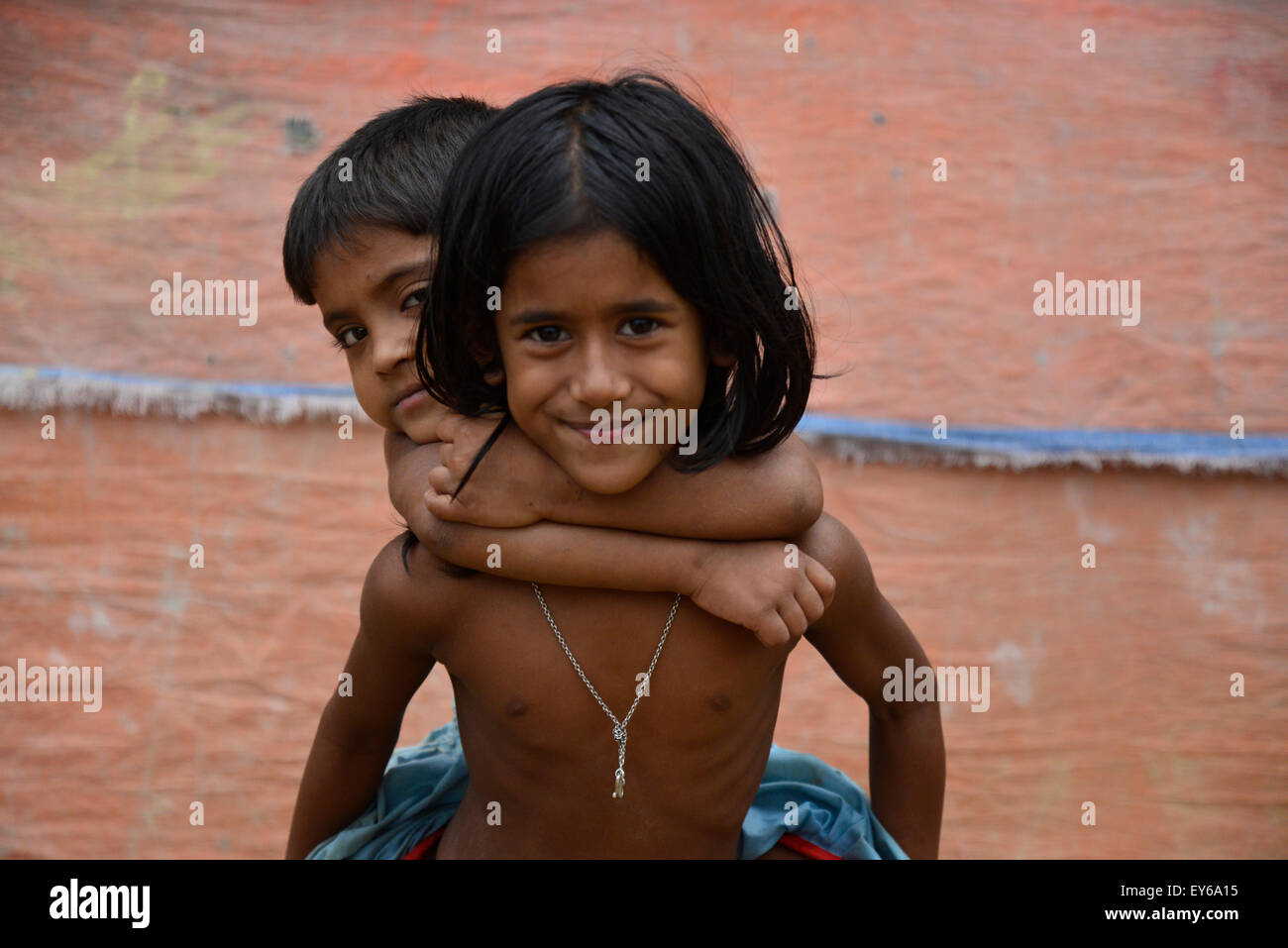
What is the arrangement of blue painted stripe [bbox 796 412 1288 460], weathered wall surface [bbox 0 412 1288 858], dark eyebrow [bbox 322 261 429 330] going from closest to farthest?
dark eyebrow [bbox 322 261 429 330]
weathered wall surface [bbox 0 412 1288 858]
blue painted stripe [bbox 796 412 1288 460]

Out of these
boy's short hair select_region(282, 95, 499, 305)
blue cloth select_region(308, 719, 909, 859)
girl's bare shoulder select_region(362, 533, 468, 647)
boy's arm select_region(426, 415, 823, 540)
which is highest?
boy's short hair select_region(282, 95, 499, 305)

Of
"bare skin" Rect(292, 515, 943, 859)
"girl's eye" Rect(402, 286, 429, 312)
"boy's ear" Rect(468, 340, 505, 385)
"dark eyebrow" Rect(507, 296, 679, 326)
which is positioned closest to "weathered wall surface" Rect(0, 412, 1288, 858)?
"bare skin" Rect(292, 515, 943, 859)

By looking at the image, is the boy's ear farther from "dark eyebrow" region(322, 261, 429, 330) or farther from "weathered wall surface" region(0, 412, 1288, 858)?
"weathered wall surface" region(0, 412, 1288, 858)

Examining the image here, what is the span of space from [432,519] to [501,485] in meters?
0.09

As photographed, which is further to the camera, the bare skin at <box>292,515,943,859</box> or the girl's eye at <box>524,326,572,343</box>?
the bare skin at <box>292,515,943,859</box>

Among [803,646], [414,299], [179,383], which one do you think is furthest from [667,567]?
[179,383]

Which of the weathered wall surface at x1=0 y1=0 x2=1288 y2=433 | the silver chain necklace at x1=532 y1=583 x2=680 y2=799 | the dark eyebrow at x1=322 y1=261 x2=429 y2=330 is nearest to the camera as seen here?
the silver chain necklace at x1=532 y1=583 x2=680 y2=799

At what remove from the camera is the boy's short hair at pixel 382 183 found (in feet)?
4.79

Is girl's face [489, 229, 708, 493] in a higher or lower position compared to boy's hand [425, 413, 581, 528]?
higher

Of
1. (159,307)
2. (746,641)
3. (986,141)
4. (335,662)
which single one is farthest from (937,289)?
(746,641)

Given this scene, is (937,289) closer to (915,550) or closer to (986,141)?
(986,141)

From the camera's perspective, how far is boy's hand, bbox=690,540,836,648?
1.24m

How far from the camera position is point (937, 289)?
11.4ft

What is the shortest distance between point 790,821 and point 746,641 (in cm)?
36
